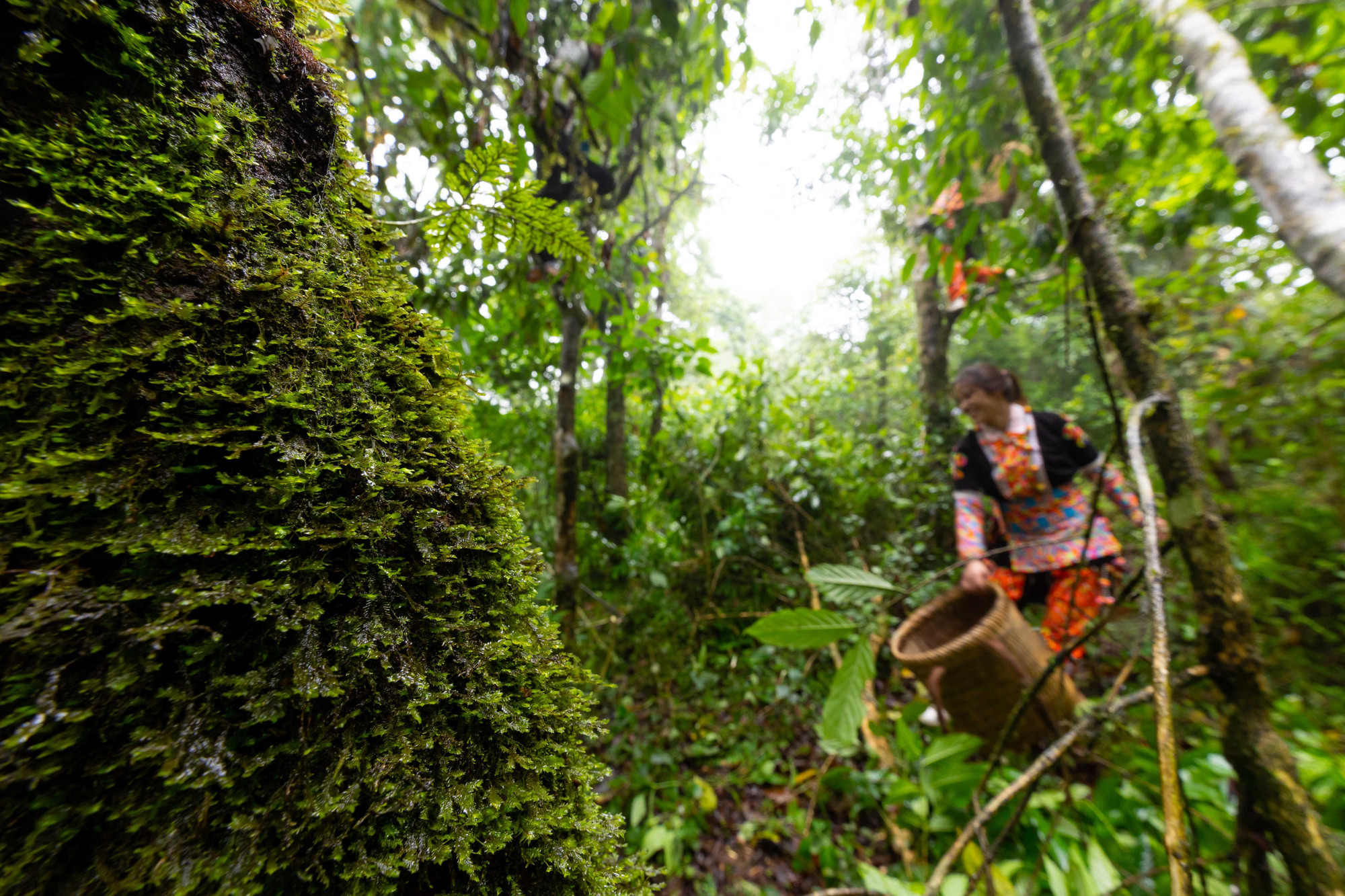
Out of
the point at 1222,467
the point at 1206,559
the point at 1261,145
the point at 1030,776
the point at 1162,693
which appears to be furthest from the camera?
the point at 1222,467

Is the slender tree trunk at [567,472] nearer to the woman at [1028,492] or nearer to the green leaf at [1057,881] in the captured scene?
the green leaf at [1057,881]

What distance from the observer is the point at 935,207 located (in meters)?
3.44

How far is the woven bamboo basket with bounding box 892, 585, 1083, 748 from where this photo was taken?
177cm

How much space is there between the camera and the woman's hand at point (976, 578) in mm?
2229

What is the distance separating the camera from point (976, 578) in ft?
7.34

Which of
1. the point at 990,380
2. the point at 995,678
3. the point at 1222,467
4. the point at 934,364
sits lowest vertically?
the point at 995,678

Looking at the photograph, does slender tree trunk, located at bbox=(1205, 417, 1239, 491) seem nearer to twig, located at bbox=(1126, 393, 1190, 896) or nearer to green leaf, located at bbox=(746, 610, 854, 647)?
twig, located at bbox=(1126, 393, 1190, 896)

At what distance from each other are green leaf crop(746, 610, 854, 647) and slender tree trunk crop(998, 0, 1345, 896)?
82cm

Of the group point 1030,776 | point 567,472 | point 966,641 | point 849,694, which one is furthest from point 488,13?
point 966,641

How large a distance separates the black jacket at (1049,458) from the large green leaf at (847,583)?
187cm

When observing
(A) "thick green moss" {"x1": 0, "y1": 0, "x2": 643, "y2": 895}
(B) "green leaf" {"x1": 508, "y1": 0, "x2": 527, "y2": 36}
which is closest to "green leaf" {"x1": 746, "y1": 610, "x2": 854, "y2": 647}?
(A) "thick green moss" {"x1": 0, "y1": 0, "x2": 643, "y2": 895}

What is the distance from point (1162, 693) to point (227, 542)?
3.31ft

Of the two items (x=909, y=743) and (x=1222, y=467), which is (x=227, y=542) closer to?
(x=909, y=743)

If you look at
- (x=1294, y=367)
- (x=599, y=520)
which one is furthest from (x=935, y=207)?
(x=599, y=520)
